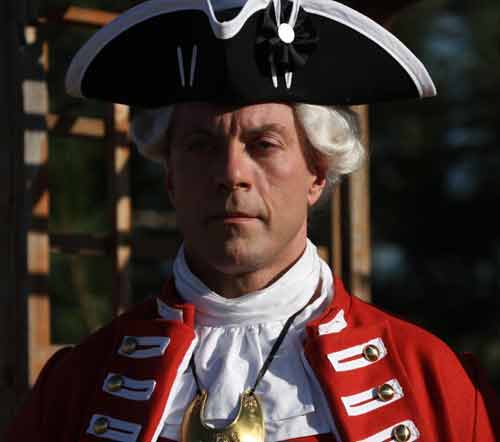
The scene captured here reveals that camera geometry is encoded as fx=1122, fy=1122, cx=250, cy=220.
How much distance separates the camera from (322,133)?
9.78 ft

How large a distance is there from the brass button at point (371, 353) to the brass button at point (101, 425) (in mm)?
700

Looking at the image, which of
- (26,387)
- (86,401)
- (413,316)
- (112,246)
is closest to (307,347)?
(86,401)

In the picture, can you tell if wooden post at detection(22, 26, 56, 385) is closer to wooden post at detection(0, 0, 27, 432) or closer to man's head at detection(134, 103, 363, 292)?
wooden post at detection(0, 0, 27, 432)

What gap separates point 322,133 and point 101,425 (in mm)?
962

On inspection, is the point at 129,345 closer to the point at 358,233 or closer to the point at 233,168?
the point at 233,168

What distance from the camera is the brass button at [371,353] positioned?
116 inches

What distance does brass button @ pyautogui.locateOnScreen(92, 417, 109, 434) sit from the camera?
292 cm

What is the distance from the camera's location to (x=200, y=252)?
9.59 feet

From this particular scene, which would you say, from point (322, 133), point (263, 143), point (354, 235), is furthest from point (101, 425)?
point (354, 235)

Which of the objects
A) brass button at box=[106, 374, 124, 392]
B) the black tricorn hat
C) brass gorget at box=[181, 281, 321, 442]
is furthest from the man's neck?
the black tricorn hat

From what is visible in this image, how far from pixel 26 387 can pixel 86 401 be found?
1.24 meters

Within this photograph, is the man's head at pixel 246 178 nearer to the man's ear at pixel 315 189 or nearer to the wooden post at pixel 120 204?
→ the man's ear at pixel 315 189

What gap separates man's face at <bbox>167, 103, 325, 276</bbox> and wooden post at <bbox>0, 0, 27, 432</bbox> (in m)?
1.42

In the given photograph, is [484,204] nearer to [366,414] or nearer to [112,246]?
[112,246]
